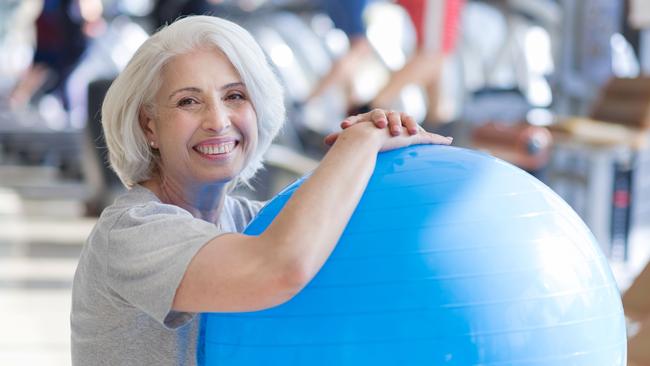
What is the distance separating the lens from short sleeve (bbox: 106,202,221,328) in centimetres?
129

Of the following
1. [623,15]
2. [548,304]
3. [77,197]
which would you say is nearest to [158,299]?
[548,304]

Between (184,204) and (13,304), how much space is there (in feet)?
10.7

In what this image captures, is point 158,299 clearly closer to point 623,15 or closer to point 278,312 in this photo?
point 278,312

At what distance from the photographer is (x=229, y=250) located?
1.25 metres

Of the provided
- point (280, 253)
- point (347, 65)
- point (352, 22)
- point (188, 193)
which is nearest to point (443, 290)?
point (280, 253)

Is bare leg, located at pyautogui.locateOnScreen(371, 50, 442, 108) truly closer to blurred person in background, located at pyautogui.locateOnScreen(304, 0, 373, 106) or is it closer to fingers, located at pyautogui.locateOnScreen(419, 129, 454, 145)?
blurred person in background, located at pyautogui.locateOnScreen(304, 0, 373, 106)

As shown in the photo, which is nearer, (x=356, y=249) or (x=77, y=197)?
(x=356, y=249)

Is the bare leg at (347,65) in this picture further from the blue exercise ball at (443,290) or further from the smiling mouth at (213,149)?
the blue exercise ball at (443,290)

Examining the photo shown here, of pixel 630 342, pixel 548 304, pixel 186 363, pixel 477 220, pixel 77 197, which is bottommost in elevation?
pixel 77 197

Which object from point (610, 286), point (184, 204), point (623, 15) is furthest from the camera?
point (623, 15)

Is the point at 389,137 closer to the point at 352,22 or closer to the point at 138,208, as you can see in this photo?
the point at 138,208

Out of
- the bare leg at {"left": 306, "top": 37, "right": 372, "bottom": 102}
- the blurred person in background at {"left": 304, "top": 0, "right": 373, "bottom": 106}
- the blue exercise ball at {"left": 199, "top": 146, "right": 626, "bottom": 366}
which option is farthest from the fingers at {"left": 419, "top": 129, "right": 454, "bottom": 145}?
the bare leg at {"left": 306, "top": 37, "right": 372, "bottom": 102}

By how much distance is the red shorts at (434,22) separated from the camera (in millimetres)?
5863

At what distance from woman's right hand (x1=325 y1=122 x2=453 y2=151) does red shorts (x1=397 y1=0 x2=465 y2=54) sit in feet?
14.3
